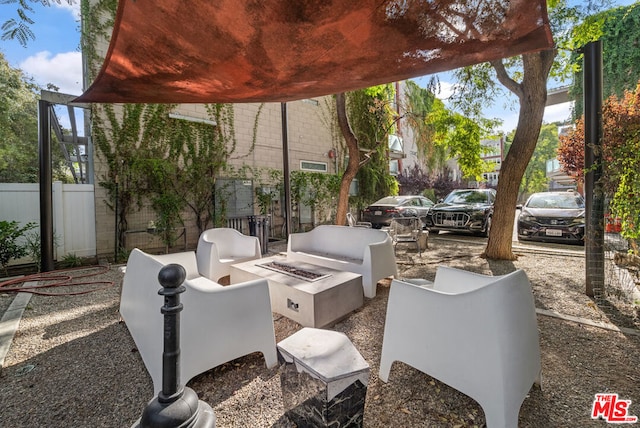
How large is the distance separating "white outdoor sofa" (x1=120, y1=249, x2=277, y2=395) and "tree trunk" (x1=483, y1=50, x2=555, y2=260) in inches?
208

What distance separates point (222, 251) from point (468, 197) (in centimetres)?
791

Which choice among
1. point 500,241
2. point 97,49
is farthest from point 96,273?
point 500,241

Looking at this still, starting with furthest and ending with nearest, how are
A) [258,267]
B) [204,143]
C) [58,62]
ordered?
[204,143] → [58,62] → [258,267]

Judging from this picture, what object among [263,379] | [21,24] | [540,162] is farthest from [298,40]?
[540,162]

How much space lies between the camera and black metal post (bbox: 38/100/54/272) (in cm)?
500

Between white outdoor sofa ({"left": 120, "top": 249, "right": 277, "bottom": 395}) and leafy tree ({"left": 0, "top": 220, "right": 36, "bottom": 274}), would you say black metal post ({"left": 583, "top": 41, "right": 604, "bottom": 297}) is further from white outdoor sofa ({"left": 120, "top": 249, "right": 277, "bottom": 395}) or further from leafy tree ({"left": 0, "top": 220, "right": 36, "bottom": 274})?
leafy tree ({"left": 0, "top": 220, "right": 36, "bottom": 274})

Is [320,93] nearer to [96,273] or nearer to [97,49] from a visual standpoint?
[96,273]

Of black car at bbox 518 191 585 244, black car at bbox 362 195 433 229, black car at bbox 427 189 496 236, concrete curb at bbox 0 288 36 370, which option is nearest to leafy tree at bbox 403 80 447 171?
black car at bbox 427 189 496 236

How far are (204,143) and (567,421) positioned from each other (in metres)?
8.57

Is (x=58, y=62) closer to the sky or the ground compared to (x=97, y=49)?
closer to the ground

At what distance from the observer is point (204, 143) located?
7.95 meters

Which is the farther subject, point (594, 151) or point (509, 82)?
point (509, 82)

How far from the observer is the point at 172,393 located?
42.8 inches

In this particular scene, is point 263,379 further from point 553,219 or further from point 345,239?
point 553,219
